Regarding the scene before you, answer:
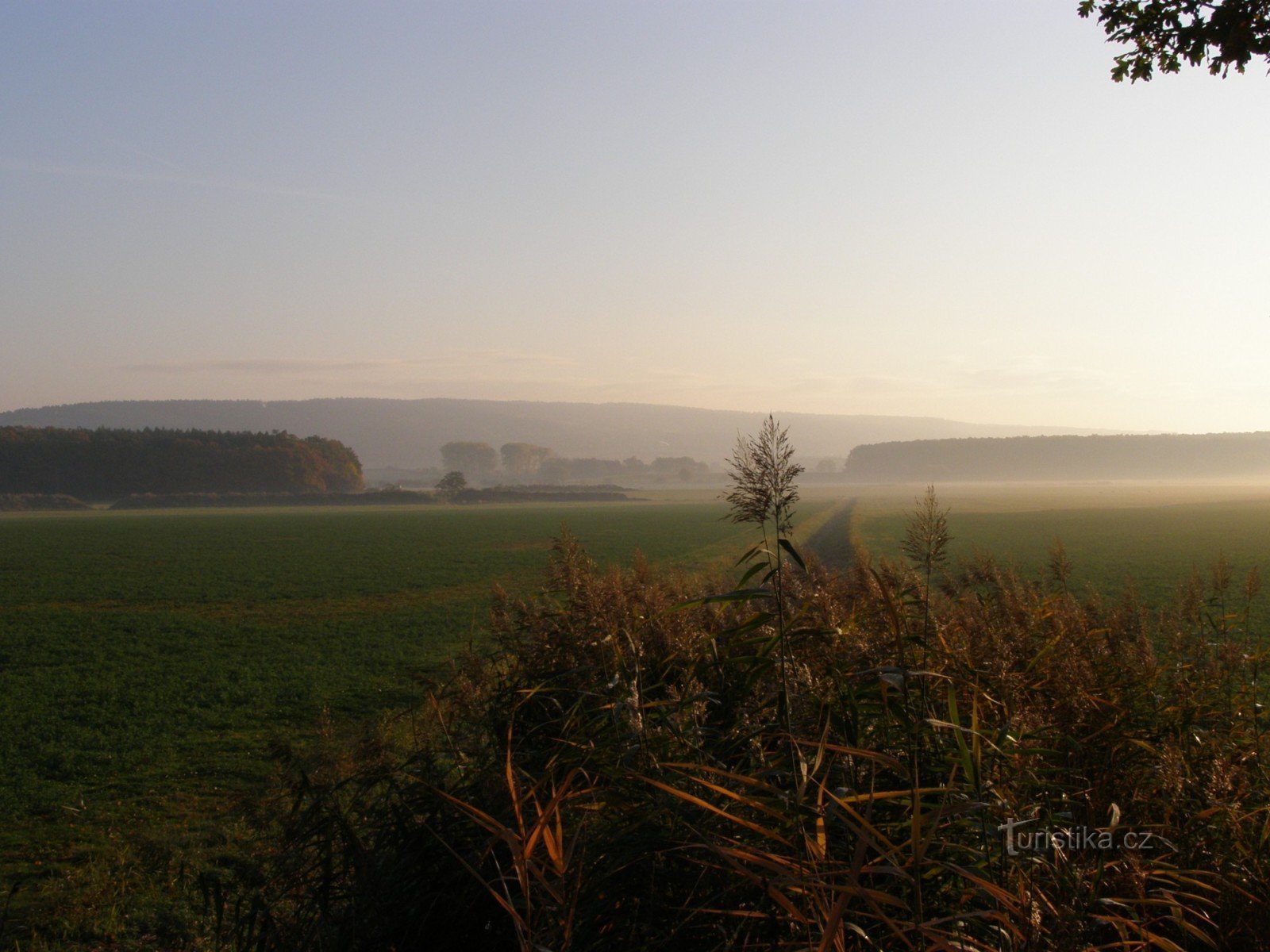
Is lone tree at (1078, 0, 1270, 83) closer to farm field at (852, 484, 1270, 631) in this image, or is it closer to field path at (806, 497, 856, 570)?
farm field at (852, 484, 1270, 631)

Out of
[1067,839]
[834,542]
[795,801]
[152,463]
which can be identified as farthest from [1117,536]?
[152,463]

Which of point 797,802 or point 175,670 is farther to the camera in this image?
point 175,670

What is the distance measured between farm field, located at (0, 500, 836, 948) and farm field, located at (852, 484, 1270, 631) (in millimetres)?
11882

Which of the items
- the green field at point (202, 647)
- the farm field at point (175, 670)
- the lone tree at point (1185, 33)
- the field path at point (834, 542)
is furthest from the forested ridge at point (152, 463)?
the lone tree at point (1185, 33)

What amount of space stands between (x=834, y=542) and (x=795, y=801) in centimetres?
4520

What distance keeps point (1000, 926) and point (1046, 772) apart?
3.92ft

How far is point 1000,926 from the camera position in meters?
2.00

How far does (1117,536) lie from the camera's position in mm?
50406

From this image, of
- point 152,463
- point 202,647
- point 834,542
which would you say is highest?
point 152,463

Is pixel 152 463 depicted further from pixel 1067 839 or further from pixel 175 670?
pixel 1067 839

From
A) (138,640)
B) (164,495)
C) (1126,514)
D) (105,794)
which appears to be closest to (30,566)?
(138,640)

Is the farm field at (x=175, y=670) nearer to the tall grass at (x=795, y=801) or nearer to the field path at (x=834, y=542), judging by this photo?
the tall grass at (x=795, y=801)

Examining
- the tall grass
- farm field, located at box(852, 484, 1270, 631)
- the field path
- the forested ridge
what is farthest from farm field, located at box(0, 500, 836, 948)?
the forested ridge

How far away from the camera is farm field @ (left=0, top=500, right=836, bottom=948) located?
823cm
